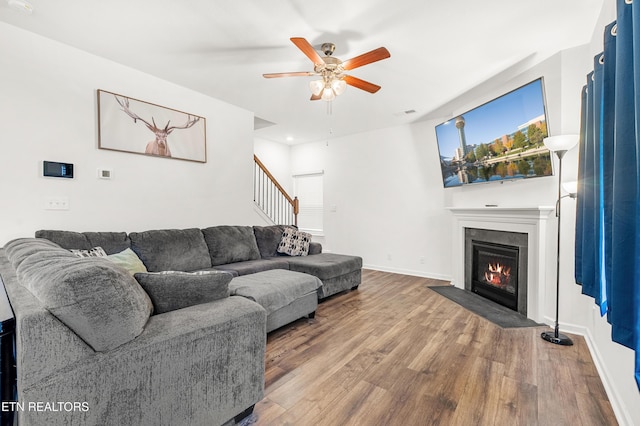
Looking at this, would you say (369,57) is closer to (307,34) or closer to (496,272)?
(307,34)

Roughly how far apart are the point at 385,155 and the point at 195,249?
366 cm

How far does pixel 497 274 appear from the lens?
3.50 meters

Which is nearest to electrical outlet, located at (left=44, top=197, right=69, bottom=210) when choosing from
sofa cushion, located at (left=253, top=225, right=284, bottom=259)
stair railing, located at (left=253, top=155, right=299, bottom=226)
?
sofa cushion, located at (left=253, top=225, right=284, bottom=259)

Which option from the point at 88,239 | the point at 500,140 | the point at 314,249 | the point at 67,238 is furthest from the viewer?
the point at 314,249

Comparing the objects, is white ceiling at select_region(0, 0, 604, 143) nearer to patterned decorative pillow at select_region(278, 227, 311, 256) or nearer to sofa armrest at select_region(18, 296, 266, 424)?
patterned decorative pillow at select_region(278, 227, 311, 256)

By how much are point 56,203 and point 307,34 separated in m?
2.81

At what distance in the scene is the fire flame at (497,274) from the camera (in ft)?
11.0

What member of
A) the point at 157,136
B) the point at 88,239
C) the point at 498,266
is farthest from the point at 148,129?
the point at 498,266

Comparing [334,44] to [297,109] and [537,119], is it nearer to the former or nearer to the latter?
[297,109]

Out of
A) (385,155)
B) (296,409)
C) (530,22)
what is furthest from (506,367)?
(385,155)

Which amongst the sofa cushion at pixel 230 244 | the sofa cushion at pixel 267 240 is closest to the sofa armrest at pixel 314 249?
the sofa cushion at pixel 267 240

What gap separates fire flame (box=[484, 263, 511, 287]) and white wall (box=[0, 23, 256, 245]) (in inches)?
151

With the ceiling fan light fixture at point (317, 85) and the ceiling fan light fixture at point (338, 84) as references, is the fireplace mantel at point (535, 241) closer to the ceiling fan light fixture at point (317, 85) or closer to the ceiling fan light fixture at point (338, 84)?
the ceiling fan light fixture at point (338, 84)

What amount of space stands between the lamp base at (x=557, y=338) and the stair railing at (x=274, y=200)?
404 cm
